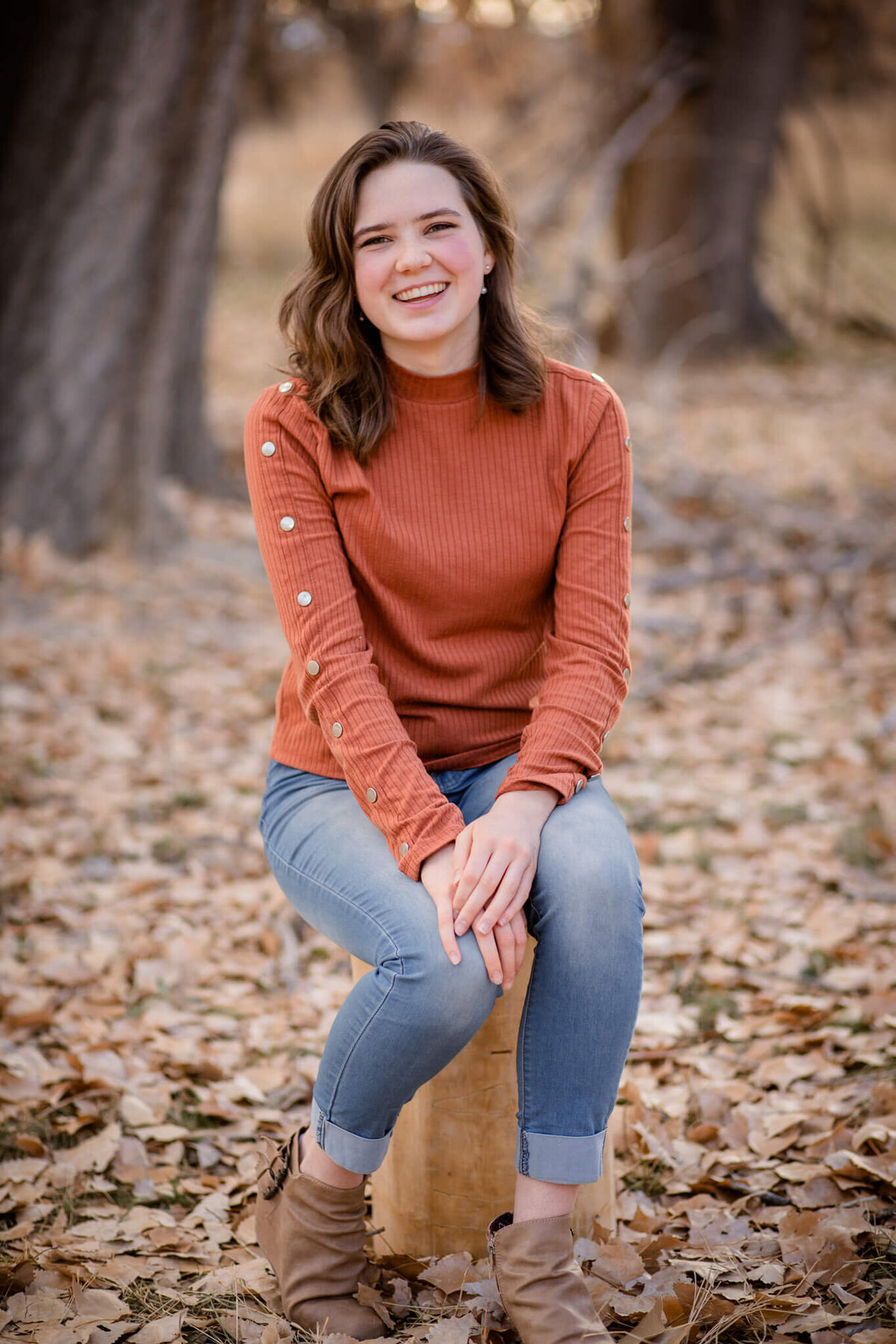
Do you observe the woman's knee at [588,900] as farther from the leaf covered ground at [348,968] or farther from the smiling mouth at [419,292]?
the smiling mouth at [419,292]

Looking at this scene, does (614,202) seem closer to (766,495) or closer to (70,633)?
(766,495)

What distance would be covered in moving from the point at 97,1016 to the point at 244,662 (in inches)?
90.1

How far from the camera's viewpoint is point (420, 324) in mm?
2127

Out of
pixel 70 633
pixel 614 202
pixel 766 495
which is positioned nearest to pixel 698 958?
pixel 70 633

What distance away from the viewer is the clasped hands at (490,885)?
1773 mm

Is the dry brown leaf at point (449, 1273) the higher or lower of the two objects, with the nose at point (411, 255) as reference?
lower

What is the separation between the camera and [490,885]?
178cm

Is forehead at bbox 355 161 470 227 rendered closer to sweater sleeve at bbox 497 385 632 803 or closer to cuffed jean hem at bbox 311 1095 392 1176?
sweater sleeve at bbox 497 385 632 803

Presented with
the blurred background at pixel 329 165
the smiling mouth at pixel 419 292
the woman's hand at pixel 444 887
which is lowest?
the woman's hand at pixel 444 887

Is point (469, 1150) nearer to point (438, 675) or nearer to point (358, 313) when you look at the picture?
point (438, 675)

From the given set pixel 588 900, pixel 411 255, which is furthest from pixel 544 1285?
pixel 411 255

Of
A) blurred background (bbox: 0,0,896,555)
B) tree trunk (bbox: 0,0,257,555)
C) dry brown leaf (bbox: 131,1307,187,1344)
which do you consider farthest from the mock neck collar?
tree trunk (bbox: 0,0,257,555)

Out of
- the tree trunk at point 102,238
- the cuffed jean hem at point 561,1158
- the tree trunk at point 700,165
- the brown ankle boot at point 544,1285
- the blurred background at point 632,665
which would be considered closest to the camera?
the brown ankle boot at point 544,1285

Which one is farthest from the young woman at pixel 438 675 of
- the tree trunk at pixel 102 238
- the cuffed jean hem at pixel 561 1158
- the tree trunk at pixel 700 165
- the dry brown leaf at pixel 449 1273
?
the tree trunk at pixel 700 165
